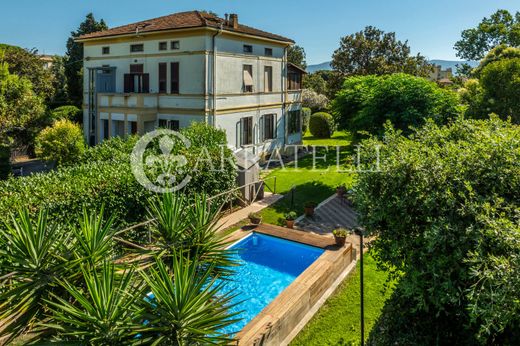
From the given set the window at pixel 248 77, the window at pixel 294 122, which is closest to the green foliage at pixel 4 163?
the window at pixel 248 77

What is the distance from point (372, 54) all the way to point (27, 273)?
49.3 meters

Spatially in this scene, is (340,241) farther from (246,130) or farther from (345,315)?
(246,130)

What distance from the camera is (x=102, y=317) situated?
240 inches

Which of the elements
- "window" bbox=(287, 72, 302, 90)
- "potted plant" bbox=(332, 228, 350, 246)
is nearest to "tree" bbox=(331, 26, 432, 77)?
"window" bbox=(287, 72, 302, 90)

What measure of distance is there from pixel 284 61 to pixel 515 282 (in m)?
31.6

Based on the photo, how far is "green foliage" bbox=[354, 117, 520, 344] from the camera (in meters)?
5.68

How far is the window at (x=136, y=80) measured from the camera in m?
29.0

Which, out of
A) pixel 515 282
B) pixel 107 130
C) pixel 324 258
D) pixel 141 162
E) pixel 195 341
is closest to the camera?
pixel 515 282

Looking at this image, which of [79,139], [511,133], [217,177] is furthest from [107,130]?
[511,133]

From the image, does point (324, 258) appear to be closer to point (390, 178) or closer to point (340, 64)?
point (390, 178)

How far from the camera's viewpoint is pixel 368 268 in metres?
14.1

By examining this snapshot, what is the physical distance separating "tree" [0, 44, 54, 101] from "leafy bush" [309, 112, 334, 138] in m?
29.0

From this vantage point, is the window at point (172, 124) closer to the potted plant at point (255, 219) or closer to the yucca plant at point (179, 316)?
A: the potted plant at point (255, 219)

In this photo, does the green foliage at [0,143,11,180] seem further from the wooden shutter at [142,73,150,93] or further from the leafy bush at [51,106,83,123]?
the leafy bush at [51,106,83,123]
